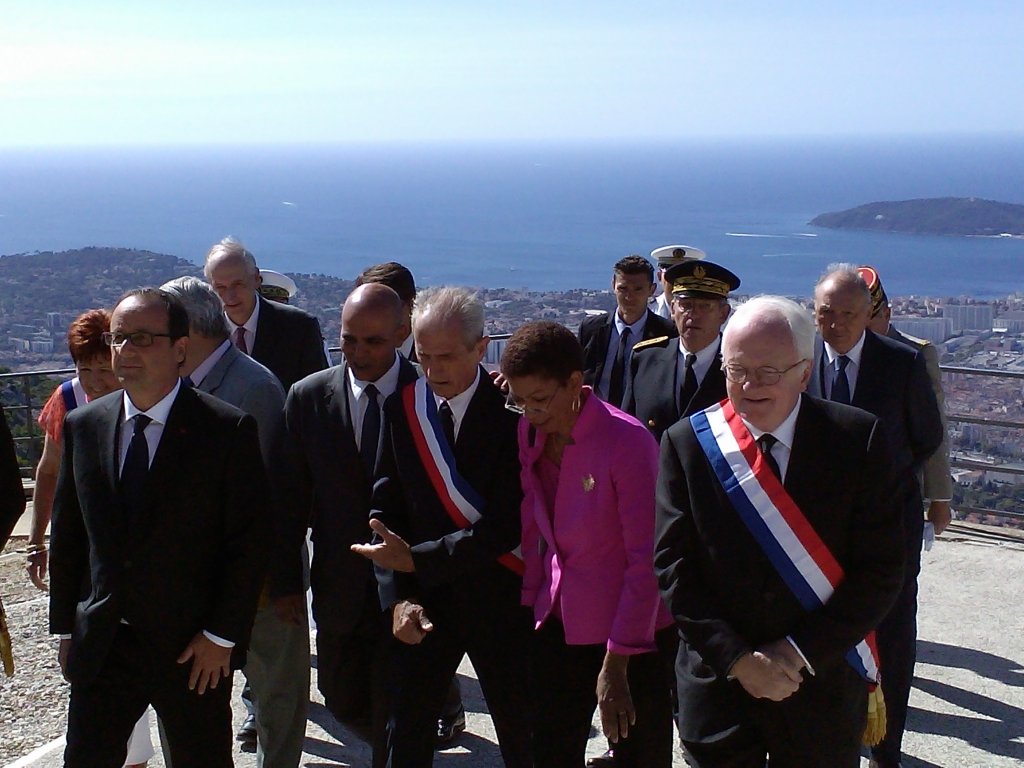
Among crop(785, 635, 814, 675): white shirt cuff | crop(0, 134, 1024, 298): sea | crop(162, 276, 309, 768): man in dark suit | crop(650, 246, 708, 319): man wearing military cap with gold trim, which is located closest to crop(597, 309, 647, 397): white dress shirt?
crop(650, 246, 708, 319): man wearing military cap with gold trim

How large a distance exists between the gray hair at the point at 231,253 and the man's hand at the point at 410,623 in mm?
2578

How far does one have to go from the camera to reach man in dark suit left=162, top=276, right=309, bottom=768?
4.34 m

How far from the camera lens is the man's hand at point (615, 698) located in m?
3.51

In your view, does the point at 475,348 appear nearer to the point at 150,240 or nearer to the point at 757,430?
the point at 757,430

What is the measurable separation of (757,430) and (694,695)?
31.4 inches

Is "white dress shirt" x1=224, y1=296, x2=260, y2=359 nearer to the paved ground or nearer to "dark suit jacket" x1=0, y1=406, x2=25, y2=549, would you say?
the paved ground

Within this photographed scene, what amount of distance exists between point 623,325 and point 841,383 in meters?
2.64

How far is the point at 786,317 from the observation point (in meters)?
3.15

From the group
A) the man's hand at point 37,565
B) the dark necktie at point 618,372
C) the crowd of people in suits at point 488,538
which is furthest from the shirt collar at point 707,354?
the man's hand at point 37,565

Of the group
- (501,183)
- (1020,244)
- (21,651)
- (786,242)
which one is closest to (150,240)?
(786,242)

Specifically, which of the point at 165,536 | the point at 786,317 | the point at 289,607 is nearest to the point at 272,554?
the point at 289,607

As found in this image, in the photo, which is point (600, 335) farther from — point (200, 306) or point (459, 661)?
point (459, 661)

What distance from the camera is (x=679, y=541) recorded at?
327cm

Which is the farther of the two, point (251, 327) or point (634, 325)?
point (634, 325)
